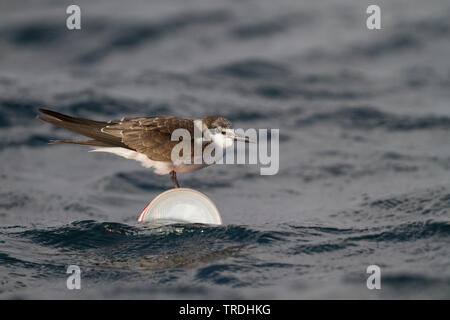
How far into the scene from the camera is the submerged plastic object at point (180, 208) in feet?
27.6

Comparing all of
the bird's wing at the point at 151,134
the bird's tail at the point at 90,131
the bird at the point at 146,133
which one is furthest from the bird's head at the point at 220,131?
the bird's tail at the point at 90,131

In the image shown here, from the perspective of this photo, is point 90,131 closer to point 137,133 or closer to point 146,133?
point 137,133

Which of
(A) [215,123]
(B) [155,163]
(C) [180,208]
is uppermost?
(A) [215,123]

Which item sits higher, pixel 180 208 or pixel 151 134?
pixel 151 134

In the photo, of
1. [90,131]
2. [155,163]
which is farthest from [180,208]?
[90,131]

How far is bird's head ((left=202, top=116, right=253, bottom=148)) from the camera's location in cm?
926

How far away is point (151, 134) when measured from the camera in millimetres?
9195

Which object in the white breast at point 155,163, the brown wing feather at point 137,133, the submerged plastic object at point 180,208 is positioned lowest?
the submerged plastic object at point 180,208

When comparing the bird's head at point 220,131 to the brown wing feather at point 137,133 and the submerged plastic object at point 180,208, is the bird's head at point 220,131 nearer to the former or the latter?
the brown wing feather at point 137,133

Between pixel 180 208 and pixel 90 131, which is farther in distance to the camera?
pixel 90 131

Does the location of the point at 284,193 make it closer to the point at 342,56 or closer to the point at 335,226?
the point at 335,226

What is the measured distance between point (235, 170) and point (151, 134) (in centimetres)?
469

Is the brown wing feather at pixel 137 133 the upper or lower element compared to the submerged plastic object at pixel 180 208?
upper

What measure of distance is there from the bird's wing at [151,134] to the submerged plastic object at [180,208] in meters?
0.99
